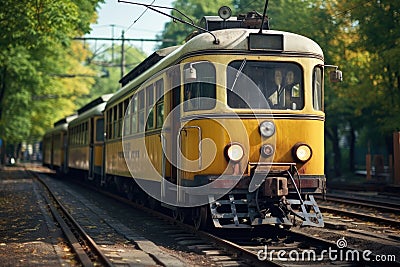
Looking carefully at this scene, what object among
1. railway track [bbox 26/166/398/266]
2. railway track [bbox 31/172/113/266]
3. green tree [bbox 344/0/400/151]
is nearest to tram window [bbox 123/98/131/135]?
railway track [bbox 31/172/113/266]

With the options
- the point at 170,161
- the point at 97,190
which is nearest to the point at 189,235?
the point at 170,161

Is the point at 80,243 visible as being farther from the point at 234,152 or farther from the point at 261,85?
the point at 261,85

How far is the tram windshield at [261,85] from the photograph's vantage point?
10.2 m

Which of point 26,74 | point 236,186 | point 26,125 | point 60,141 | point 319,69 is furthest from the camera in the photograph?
point 26,125

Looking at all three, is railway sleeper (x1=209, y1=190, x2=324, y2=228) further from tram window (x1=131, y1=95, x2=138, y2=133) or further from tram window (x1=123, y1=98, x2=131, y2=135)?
tram window (x1=123, y1=98, x2=131, y2=135)

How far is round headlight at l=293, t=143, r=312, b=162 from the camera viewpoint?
10281 millimetres

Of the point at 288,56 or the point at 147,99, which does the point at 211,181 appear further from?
the point at 147,99

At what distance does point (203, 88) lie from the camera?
1038cm

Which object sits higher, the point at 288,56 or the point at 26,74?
the point at 26,74

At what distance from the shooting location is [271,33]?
10484 mm

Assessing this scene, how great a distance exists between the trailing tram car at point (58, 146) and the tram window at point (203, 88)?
73.9 ft

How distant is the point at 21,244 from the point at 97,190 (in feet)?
44.4
